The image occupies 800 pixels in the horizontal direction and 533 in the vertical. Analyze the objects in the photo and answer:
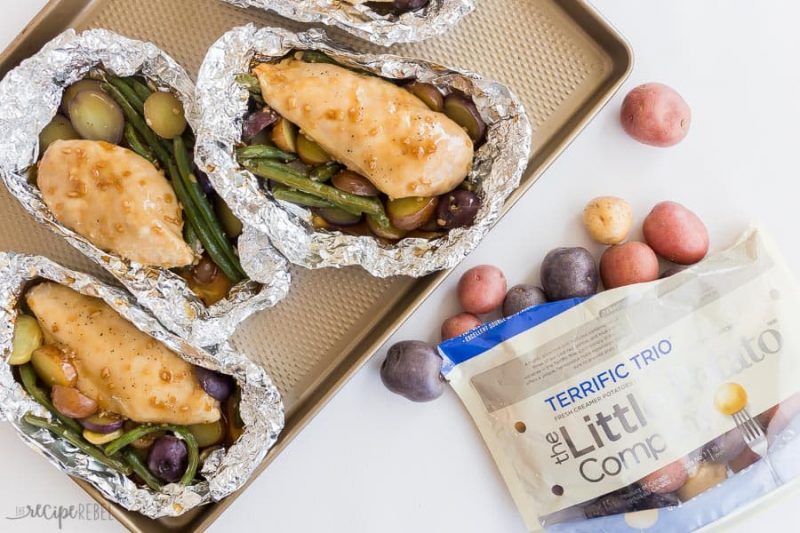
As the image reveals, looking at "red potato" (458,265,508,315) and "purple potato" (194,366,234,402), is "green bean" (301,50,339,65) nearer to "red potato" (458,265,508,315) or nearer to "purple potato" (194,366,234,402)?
"red potato" (458,265,508,315)

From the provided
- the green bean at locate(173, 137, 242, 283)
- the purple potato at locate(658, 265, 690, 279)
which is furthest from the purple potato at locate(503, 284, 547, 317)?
the green bean at locate(173, 137, 242, 283)

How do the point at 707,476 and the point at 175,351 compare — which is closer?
the point at 175,351

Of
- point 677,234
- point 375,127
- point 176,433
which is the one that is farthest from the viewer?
point 677,234

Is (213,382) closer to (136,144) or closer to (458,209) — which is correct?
(136,144)

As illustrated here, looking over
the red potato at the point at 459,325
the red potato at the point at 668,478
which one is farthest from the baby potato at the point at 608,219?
the red potato at the point at 668,478

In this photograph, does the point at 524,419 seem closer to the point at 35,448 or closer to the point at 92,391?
the point at 92,391

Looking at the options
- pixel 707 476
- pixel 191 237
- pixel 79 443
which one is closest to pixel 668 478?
pixel 707 476

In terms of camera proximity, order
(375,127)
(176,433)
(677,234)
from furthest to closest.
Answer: (677,234)
(176,433)
(375,127)
